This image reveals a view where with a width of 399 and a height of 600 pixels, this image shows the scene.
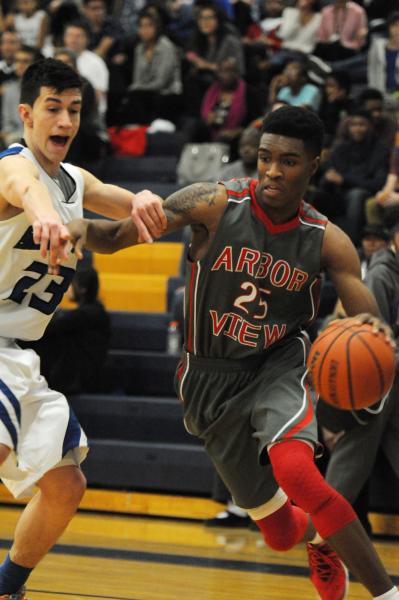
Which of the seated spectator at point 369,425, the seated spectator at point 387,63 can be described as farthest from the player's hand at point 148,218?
the seated spectator at point 387,63

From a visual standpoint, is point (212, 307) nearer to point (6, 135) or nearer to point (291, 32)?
point (6, 135)

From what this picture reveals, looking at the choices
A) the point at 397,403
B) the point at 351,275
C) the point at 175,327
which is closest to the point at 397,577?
the point at 397,403

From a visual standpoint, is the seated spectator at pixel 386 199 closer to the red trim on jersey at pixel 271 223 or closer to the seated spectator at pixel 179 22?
the red trim on jersey at pixel 271 223

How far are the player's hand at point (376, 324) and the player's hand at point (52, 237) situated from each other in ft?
4.04

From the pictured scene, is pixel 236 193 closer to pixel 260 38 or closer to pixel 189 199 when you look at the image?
pixel 189 199

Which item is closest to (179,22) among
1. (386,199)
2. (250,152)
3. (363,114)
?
(363,114)

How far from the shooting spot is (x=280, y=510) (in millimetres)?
4695

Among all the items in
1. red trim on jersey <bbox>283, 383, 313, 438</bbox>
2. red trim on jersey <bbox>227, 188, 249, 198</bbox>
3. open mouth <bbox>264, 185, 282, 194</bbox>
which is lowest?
red trim on jersey <bbox>283, 383, 313, 438</bbox>

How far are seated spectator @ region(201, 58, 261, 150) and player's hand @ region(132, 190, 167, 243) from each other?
623cm

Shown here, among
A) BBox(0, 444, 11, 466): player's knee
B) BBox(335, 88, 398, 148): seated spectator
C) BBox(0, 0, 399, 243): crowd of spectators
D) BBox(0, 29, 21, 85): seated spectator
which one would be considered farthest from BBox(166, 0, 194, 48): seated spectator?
BBox(0, 444, 11, 466): player's knee

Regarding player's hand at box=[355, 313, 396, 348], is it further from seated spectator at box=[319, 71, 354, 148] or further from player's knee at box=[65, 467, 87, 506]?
seated spectator at box=[319, 71, 354, 148]

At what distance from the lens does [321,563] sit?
4703mm

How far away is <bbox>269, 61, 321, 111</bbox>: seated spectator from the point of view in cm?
999

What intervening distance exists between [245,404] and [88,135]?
5.98 m
